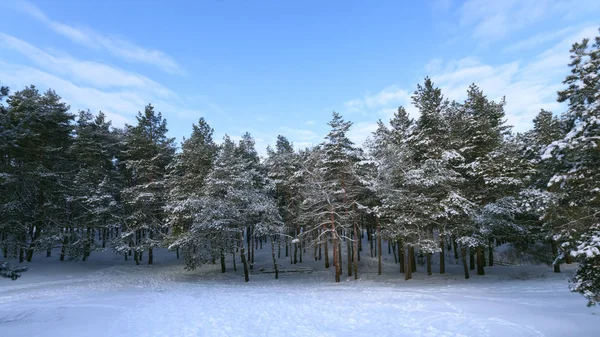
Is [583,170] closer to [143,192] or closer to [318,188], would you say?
[318,188]

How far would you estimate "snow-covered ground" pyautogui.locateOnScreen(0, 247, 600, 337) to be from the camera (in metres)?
11.2

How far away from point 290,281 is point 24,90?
113ft

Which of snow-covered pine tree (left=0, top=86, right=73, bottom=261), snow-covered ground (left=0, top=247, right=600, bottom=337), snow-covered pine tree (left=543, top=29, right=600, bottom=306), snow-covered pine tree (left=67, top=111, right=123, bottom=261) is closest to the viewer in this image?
snow-covered pine tree (left=543, top=29, right=600, bottom=306)

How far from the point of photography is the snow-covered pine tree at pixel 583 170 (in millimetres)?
7844

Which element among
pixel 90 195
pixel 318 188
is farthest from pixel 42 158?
pixel 318 188

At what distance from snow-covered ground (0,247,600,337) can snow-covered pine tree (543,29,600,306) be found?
2357 millimetres

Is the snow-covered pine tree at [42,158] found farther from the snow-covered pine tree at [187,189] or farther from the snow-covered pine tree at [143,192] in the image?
the snow-covered pine tree at [187,189]

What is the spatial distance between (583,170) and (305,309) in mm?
13116

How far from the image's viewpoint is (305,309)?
49.3 ft

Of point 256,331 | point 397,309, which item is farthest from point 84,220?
point 397,309

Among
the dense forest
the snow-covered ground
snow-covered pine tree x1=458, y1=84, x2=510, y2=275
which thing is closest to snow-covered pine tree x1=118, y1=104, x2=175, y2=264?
the dense forest

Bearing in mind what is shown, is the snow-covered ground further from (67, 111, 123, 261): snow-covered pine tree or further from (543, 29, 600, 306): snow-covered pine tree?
(67, 111, 123, 261): snow-covered pine tree

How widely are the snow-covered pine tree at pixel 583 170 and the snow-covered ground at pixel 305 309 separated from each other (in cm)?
236

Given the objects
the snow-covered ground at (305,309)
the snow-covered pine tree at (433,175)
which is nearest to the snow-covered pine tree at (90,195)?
the snow-covered ground at (305,309)
